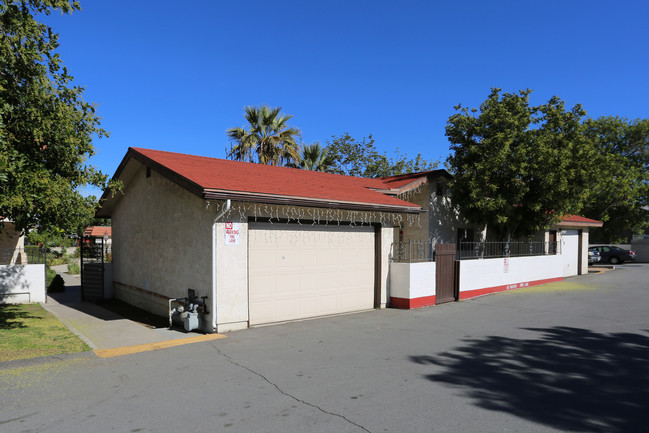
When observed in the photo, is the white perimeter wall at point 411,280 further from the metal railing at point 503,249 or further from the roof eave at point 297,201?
the metal railing at point 503,249

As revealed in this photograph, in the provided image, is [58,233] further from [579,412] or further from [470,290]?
[470,290]

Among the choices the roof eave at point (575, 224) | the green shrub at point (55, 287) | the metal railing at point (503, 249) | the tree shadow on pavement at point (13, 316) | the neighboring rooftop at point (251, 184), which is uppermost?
the neighboring rooftop at point (251, 184)

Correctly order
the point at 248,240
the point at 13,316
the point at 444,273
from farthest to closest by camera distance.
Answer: the point at 444,273 < the point at 13,316 < the point at 248,240

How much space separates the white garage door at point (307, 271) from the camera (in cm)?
944

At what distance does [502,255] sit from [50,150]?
15414mm

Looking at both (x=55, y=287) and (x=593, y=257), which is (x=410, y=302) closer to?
(x=55, y=287)

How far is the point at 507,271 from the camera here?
16141mm

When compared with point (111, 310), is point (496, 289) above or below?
above

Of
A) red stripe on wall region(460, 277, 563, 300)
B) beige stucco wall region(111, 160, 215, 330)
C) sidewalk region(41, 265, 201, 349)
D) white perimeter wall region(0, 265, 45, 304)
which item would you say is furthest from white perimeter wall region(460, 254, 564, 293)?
white perimeter wall region(0, 265, 45, 304)

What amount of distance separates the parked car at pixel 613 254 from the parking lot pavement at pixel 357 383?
2749cm

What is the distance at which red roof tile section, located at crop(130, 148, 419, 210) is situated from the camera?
29.7 feet

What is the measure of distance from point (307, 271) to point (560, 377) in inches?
231

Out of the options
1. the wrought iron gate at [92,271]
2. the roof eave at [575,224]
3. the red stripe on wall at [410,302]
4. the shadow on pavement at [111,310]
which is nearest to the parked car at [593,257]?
the roof eave at [575,224]

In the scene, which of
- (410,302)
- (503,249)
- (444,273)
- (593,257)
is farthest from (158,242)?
(593,257)
